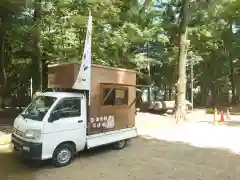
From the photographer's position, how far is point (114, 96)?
9375 mm

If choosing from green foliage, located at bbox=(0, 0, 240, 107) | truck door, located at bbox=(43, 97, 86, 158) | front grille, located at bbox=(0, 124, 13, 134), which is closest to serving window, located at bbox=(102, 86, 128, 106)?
truck door, located at bbox=(43, 97, 86, 158)

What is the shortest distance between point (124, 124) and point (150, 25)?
1082 cm

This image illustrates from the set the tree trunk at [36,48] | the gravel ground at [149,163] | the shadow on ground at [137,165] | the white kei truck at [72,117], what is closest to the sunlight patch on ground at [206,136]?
the gravel ground at [149,163]

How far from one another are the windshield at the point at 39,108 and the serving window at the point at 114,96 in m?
1.76

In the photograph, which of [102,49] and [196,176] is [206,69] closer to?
[102,49]

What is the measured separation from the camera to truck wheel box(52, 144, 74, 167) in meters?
7.39

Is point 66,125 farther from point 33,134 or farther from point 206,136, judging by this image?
point 206,136

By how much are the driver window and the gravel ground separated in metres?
1.37

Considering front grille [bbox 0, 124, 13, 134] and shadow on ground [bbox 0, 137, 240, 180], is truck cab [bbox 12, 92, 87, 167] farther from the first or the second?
front grille [bbox 0, 124, 13, 134]

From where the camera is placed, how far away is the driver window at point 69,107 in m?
7.66

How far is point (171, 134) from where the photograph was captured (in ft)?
42.1

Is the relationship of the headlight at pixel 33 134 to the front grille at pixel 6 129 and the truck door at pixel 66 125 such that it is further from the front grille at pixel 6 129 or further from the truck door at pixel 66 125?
the front grille at pixel 6 129

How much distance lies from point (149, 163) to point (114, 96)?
2.54 metres

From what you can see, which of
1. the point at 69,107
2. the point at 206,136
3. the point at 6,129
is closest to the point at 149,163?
the point at 69,107
